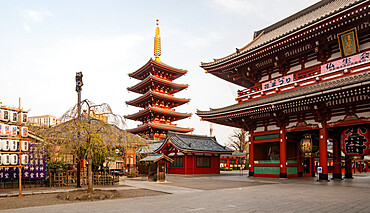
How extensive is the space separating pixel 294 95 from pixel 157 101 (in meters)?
33.3

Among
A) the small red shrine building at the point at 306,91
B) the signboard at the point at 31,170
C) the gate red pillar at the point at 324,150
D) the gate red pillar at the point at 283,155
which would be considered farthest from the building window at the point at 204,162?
the signboard at the point at 31,170

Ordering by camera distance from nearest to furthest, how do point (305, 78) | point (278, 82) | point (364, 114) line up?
point (364, 114) → point (305, 78) → point (278, 82)

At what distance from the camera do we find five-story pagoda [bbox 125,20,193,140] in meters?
46.8

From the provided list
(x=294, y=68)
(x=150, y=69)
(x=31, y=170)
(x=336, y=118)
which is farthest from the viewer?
(x=150, y=69)

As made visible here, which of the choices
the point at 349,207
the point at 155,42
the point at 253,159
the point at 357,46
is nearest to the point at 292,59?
the point at 357,46

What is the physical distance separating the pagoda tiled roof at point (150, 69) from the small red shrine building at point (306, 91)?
74.5 ft

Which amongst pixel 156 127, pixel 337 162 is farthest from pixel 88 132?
pixel 156 127

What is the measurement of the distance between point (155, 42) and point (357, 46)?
4256 cm

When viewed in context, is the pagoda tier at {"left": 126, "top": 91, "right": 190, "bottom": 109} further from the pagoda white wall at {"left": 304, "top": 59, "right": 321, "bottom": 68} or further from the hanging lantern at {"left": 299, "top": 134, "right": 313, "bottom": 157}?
the hanging lantern at {"left": 299, "top": 134, "right": 313, "bottom": 157}

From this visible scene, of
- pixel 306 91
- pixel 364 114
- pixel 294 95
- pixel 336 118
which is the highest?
Result: pixel 306 91

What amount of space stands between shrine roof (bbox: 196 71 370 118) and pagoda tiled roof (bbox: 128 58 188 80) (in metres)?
24.1

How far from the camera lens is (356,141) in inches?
661

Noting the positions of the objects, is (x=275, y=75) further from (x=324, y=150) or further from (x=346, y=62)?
(x=324, y=150)

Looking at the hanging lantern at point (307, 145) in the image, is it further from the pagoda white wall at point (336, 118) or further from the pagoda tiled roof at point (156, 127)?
the pagoda tiled roof at point (156, 127)
